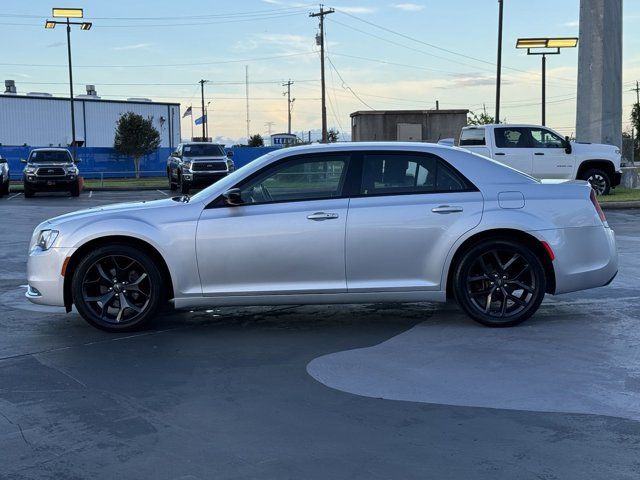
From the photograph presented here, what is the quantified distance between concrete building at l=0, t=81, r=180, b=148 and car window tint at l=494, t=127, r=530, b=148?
5389cm

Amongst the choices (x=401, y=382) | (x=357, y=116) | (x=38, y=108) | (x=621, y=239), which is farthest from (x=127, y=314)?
(x=38, y=108)

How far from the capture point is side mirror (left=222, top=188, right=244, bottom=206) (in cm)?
660

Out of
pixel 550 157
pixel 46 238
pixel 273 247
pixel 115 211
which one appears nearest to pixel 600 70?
pixel 550 157

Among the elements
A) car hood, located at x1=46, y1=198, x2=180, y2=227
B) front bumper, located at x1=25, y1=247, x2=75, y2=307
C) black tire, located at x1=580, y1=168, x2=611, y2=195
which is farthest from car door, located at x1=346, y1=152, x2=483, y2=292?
black tire, located at x1=580, y1=168, x2=611, y2=195

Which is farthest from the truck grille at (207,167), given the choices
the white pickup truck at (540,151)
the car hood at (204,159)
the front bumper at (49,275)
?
the front bumper at (49,275)

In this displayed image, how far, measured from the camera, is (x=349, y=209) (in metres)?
6.61

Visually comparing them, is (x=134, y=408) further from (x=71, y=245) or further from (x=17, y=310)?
(x=17, y=310)

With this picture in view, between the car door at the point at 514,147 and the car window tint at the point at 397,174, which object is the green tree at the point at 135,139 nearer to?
the car door at the point at 514,147

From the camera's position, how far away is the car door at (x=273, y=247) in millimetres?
6559

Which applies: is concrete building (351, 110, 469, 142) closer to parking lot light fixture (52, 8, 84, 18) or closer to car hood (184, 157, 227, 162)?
car hood (184, 157, 227, 162)

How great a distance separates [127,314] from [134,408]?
217 cm

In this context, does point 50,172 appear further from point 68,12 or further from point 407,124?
point 407,124

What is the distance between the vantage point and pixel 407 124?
4081 centimetres

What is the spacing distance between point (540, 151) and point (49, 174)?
1789 centimetres
